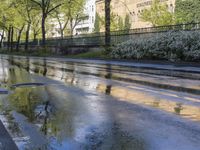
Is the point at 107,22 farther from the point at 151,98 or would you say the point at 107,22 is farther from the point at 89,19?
the point at 89,19

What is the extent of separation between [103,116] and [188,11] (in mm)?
62594

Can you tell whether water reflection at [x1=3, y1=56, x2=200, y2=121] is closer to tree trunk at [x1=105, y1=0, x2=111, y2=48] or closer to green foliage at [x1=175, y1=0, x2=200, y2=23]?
tree trunk at [x1=105, y1=0, x2=111, y2=48]

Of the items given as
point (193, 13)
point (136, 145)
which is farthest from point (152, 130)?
point (193, 13)

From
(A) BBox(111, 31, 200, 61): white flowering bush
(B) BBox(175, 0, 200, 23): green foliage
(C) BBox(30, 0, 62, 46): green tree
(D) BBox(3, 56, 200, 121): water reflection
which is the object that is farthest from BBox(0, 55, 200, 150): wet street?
(B) BBox(175, 0, 200, 23): green foliage

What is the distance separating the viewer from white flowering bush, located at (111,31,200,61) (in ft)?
86.3

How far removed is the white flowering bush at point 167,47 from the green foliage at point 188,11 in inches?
1299

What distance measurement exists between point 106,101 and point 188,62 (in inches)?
629

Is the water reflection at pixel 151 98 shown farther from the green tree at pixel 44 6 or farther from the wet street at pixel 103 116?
the green tree at pixel 44 6

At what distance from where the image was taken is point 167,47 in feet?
92.5

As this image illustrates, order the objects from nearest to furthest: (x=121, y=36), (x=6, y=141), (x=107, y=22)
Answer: (x=6, y=141), (x=107, y=22), (x=121, y=36)

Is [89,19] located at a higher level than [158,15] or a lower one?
higher

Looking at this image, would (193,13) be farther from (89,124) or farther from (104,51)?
(89,124)

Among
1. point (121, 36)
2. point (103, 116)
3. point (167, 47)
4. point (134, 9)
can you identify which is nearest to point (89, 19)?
point (134, 9)

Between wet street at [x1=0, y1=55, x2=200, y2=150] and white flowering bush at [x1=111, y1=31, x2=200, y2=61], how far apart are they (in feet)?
41.5
